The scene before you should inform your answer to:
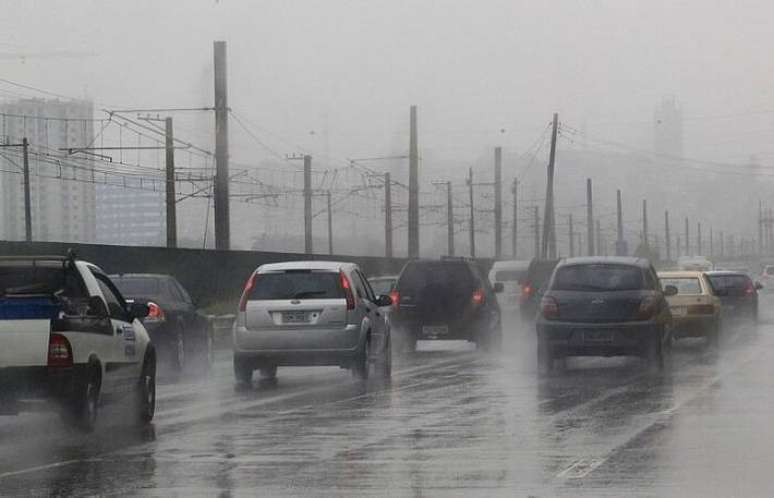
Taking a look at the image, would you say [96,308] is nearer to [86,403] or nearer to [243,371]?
[86,403]

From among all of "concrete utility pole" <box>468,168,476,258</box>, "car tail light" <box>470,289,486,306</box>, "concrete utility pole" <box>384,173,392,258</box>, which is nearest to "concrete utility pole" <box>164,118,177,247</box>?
"car tail light" <box>470,289,486,306</box>

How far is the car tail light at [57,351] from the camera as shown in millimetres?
14648

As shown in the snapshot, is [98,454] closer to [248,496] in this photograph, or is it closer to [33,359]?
[33,359]

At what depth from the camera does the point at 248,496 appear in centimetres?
1084

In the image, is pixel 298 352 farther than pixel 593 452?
Yes

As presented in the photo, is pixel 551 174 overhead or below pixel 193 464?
overhead

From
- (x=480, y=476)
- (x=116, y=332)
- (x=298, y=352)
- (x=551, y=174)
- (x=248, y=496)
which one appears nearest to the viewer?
(x=248, y=496)

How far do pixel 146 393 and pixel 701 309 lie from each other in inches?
696

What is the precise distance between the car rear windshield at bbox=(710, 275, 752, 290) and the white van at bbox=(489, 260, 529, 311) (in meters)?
5.45

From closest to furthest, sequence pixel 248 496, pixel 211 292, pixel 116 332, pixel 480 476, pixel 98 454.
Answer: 1. pixel 248 496
2. pixel 480 476
3. pixel 98 454
4. pixel 116 332
5. pixel 211 292

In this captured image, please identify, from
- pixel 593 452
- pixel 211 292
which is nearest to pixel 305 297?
pixel 593 452

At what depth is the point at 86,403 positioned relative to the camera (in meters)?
Answer: 15.2

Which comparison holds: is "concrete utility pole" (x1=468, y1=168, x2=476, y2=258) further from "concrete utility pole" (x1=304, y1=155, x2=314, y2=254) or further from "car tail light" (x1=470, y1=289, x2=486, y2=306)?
"car tail light" (x1=470, y1=289, x2=486, y2=306)

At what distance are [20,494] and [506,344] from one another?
25.5 m
